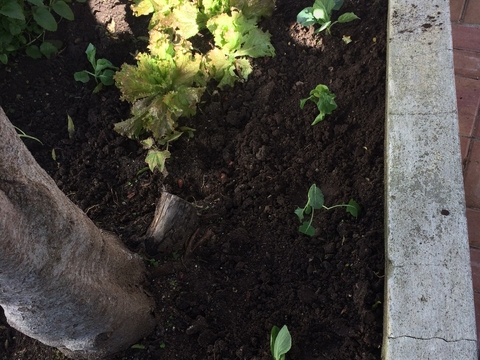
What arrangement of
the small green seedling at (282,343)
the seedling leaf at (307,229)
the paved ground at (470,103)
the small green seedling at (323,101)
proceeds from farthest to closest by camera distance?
the paved ground at (470,103) → the small green seedling at (323,101) → the seedling leaf at (307,229) → the small green seedling at (282,343)

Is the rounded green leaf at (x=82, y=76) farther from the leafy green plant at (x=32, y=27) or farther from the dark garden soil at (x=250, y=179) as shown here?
the leafy green plant at (x=32, y=27)

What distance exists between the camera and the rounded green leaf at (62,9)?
2.55 meters

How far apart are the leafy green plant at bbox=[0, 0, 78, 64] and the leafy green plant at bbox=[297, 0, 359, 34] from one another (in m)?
1.17

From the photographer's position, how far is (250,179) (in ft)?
7.38

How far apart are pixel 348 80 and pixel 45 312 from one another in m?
1.65

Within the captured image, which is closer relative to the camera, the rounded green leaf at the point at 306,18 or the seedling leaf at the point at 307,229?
the seedling leaf at the point at 307,229

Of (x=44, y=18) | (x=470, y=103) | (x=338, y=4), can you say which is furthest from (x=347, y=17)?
(x=44, y=18)

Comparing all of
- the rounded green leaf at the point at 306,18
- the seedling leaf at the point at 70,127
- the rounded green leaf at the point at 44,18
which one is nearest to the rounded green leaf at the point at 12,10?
the rounded green leaf at the point at 44,18

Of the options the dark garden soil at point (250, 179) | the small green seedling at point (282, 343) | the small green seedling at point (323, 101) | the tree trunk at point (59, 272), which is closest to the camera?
the tree trunk at point (59, 272)

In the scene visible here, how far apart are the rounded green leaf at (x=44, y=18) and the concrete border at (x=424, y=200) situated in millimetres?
1624

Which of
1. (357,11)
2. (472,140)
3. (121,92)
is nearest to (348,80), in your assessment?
(357,11)

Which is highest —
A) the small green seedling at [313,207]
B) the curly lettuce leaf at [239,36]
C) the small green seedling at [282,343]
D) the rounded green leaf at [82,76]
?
the curly lettuce leaf at [239,36]

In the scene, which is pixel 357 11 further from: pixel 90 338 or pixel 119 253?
pixel 90 338

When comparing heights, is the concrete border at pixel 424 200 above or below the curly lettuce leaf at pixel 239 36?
below
